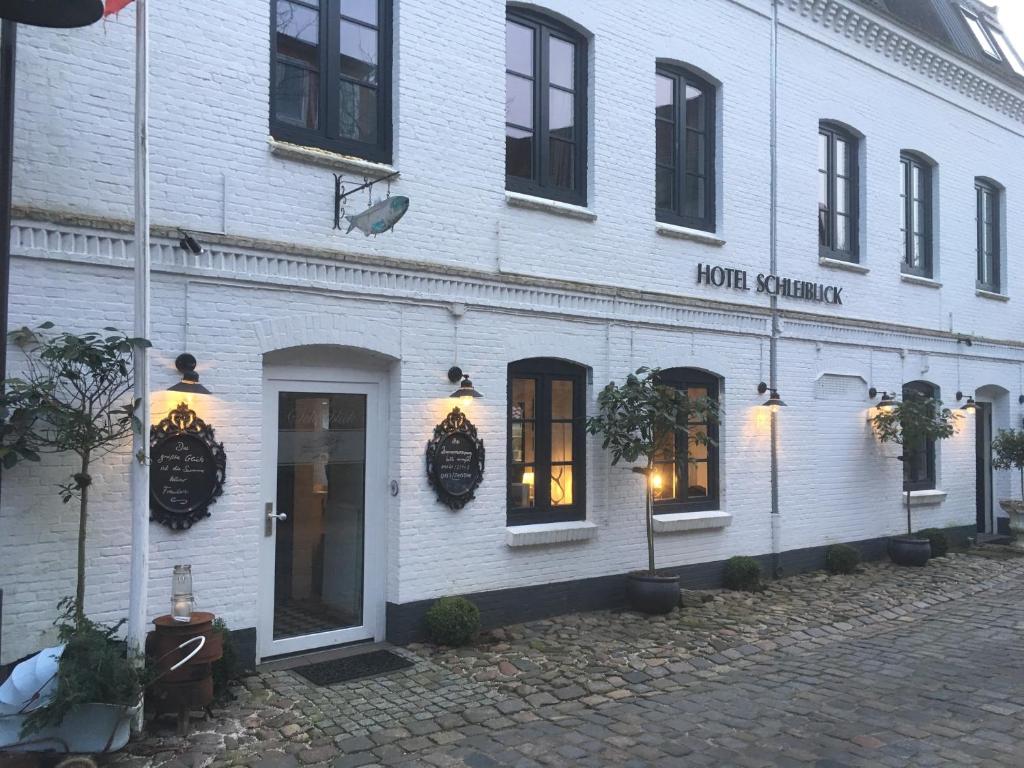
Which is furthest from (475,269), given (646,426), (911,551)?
(911,551)

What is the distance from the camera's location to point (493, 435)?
Result: 8.68m

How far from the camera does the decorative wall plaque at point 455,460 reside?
8.17 m

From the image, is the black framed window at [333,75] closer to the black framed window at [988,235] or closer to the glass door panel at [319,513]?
the glass door panel at [319,513]

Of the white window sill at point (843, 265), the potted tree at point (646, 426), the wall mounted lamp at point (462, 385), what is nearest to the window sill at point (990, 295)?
the white window sill at point (843, 265)

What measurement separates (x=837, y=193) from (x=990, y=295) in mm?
4648

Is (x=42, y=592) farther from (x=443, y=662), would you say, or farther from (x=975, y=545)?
(x=975, y=545)

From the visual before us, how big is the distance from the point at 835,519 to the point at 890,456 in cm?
164

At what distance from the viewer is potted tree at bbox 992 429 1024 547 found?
47.9ft

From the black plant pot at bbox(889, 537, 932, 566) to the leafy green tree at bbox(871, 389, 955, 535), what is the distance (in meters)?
0.23

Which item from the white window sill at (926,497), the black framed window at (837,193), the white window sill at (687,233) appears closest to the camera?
the white window sill at (687,233)

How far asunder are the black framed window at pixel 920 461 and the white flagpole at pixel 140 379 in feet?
37.5

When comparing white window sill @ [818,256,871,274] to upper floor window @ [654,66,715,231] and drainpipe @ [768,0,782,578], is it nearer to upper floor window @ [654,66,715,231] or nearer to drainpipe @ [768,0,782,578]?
drainpipe @ [768,0,782,578]

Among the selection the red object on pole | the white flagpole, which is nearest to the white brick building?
the white flagpole

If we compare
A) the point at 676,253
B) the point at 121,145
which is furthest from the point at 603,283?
the point at 121,145
